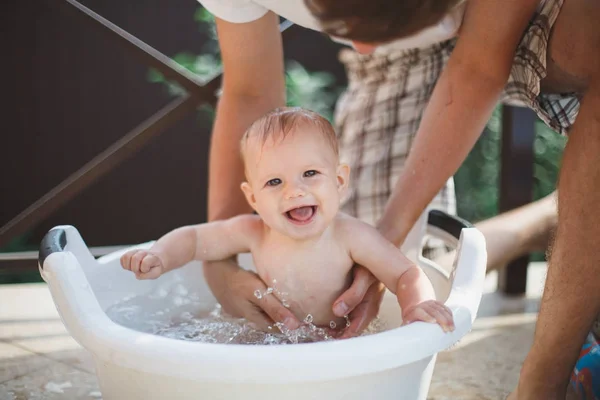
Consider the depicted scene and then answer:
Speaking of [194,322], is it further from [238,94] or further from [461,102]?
[461,102]

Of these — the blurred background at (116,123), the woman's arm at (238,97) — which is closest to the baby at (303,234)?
the woman's arm at (238,97)

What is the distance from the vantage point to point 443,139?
4.31ft

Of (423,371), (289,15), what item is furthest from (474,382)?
(289,15)

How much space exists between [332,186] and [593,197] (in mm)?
429

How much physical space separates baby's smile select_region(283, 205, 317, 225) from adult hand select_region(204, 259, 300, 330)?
0.53 feet

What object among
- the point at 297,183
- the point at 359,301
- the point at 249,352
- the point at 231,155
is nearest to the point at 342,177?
the point at 297,183

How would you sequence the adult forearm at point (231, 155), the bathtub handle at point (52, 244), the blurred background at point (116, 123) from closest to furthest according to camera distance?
the bathtub handle at point (52, 244), the adult forearm at point (231, 155), the blurred background at point (116, 123)

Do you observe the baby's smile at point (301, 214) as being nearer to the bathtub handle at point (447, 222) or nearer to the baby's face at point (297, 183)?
the baby's face at point (297, 183)

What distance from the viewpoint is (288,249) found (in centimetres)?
129

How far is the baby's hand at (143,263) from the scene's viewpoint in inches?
49.2

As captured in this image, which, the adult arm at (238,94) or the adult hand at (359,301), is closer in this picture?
the adult hand at (359,301)

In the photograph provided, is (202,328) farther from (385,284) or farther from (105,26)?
(105,26)

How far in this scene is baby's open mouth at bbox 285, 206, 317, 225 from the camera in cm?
121

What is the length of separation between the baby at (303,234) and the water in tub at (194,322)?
4 cm
